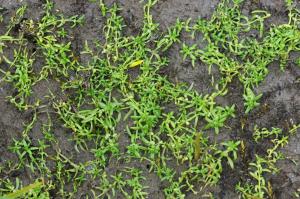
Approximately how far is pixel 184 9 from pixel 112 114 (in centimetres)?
85

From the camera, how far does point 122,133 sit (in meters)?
3.32

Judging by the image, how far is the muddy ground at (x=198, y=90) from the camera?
328 centimetres

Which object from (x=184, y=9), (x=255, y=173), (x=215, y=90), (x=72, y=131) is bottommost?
(x=255, y=173)

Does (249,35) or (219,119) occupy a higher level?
(249,35)

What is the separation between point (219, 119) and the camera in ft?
10.7

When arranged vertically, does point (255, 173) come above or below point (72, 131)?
below

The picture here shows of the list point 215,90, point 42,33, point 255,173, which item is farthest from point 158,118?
point 42,33

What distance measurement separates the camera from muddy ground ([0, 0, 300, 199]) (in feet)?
10.8

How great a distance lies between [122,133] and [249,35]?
3.51 feet

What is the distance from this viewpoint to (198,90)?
3.32 meters

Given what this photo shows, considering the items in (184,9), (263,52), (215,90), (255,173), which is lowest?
(255,173)

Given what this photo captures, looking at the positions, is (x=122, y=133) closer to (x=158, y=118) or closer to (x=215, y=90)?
(x=158, y=118)

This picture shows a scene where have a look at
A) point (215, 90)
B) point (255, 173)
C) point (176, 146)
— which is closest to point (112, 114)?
point (176, 146)

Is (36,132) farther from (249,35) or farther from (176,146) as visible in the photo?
(249,35)
